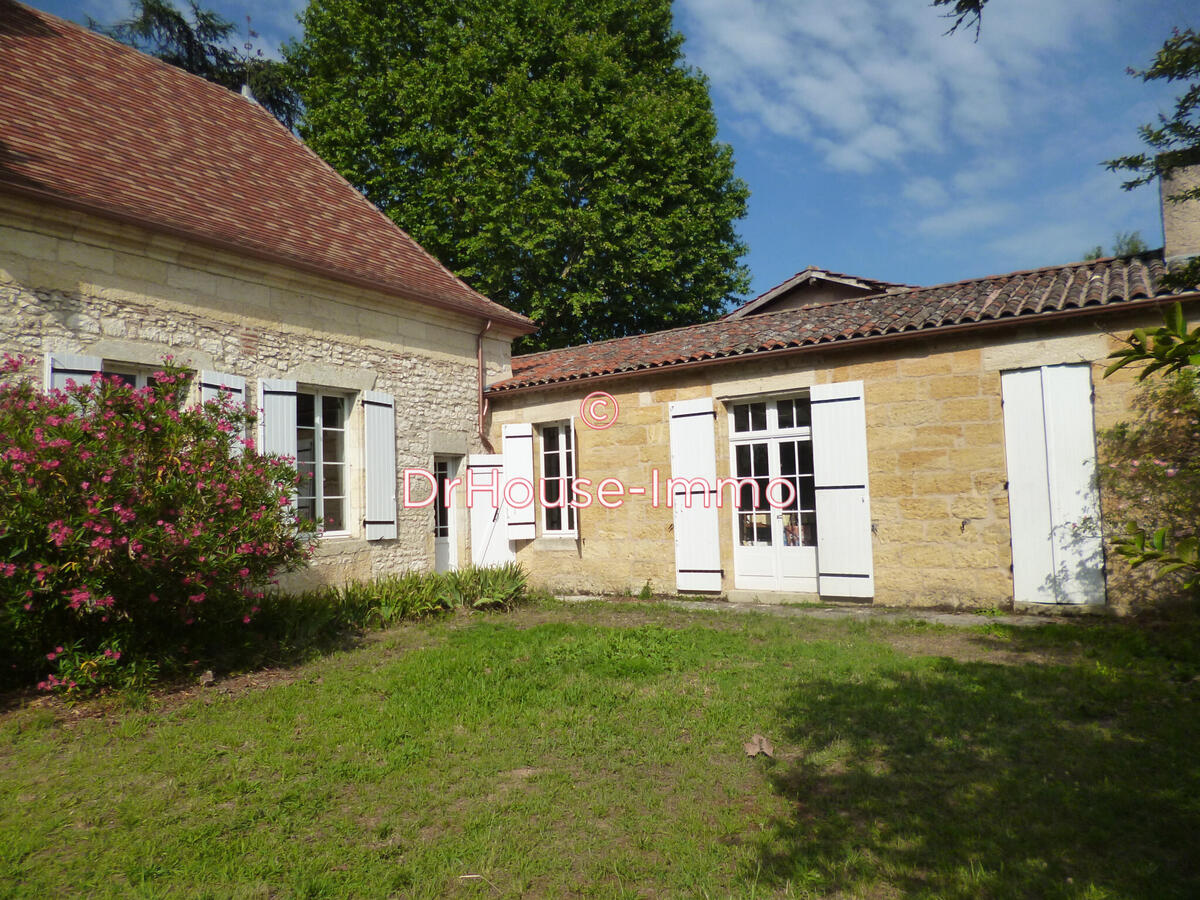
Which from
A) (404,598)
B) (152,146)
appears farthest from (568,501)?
(152,146)

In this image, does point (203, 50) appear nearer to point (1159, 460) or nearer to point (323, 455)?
point (323, 455)

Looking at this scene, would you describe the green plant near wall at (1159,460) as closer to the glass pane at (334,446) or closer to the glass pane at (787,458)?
the glass pane at (787,458)

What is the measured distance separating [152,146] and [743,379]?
6998mm


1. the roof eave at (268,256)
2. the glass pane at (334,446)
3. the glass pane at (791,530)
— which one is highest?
the roof eave at (268,256)

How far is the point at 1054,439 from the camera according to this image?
730 cm

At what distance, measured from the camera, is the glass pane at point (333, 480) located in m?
9.02

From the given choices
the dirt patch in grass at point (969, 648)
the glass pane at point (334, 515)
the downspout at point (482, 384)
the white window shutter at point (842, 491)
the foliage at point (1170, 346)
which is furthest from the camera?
the downspout at point (482, 384)

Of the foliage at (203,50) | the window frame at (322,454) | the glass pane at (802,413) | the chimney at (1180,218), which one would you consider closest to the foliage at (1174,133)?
the chimney at (1180,218)

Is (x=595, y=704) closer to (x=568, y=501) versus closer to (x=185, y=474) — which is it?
(x=185, y=474)

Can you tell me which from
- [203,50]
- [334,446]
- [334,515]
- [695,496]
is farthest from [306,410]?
[203,50]

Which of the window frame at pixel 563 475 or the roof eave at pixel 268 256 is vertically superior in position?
the roof eave at pixel 268 256

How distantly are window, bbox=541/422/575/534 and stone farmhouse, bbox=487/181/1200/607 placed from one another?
0.03m

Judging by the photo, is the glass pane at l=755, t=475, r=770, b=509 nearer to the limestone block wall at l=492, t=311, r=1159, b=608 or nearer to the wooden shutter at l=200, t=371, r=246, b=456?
the limestone block wall at l=492, t=311, r=1159, b=608

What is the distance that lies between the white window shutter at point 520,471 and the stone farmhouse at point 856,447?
0.09ft
